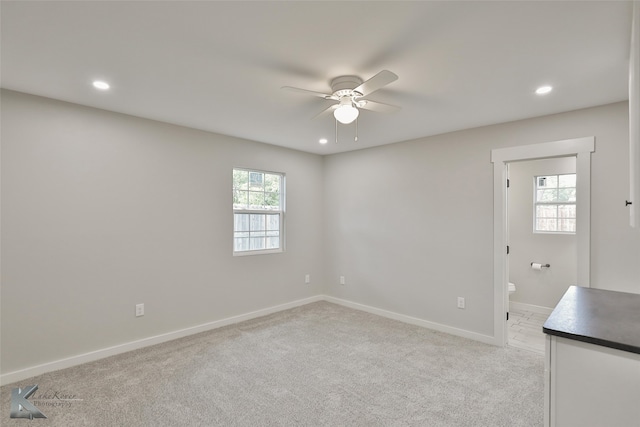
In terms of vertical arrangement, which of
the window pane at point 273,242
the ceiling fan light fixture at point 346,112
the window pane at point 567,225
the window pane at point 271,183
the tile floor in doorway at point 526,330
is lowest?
the tile floor in doorway at point 526,330

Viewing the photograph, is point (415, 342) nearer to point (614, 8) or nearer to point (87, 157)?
point (614, 8)

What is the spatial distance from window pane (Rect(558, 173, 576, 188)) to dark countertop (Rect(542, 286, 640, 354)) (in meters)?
2.87

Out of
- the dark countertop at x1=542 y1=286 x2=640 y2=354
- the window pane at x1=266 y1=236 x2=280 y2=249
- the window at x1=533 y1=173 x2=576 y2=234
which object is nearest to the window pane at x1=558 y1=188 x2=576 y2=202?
the window at x1=533 y1=173 x2=576 y2=234

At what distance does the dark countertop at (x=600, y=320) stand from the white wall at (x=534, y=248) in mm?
2670

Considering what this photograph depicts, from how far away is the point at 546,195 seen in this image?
14.9 ft

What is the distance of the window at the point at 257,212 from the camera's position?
14.1 feet

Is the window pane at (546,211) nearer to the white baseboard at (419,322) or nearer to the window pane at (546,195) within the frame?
the window pane at (546,195)

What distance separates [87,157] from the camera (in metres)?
2.99

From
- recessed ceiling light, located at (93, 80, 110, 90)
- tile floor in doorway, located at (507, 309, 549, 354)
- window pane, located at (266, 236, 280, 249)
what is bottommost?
tile floor in doorway, located at (507, 309, 549, 354)

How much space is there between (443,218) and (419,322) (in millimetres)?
1365

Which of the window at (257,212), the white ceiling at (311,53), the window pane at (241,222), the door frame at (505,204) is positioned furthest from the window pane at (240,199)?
the door frame at (505,204)

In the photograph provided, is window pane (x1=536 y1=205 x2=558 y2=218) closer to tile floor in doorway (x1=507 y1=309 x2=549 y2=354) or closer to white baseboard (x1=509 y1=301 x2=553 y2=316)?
white baseboard (x1=509 y1=301 x2=553 y2=316)

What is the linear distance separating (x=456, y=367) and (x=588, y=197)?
6.42 feet

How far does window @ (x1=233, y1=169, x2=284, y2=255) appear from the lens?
4286mm
